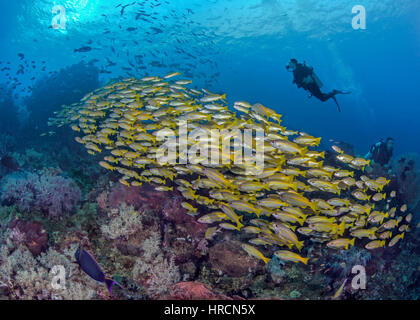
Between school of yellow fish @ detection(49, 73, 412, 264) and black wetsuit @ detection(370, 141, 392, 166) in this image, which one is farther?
black wetsuit @ detection(370, 141, 392, 166)

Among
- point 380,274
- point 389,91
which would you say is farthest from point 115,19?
point 389,91

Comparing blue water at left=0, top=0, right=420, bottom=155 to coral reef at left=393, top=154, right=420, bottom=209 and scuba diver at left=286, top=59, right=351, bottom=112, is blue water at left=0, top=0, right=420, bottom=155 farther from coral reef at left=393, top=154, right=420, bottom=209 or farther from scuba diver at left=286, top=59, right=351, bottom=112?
coral reef at left=393, top=154, right=420, bottom=209

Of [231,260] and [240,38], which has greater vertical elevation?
[240,38]

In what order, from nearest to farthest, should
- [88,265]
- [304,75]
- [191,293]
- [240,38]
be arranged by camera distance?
[88,265], [191,293], [304,75], [240,38]

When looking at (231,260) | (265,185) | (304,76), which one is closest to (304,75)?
(304,76)

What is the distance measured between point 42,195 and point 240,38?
44824mm

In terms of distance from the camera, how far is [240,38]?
4238 cm

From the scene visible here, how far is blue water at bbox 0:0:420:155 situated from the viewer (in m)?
31.0

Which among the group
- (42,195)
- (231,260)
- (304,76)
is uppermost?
(304,76)

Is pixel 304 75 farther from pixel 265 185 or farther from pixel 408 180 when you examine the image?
pixel 265 185

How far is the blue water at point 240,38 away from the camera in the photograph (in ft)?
102

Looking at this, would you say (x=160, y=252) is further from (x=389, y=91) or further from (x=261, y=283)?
(x=389, y=91)

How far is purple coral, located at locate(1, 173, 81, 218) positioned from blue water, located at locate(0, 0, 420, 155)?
1349cm

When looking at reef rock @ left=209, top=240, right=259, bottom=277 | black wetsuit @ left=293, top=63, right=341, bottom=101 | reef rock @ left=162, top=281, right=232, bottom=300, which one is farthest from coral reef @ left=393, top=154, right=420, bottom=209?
reef rock @ left=162, top=281, right=232, bottom=300
